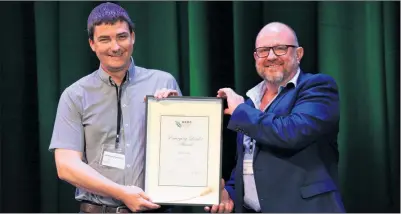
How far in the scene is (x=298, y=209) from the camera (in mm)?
2014

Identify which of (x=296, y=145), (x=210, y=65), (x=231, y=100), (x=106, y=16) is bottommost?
(x=296, y=145)

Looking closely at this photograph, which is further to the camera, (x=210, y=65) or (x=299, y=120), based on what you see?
(x=210, y=65)

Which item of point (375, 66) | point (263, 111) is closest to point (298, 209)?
point (263, 111)

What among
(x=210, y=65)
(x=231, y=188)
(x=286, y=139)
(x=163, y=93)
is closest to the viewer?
(x=286, y=139)

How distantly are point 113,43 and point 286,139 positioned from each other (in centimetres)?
70

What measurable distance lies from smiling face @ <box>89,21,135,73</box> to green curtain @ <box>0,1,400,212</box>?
607mm

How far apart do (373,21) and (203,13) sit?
2.57 ft

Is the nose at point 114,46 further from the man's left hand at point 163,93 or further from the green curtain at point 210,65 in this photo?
the green curtain at point 210,65


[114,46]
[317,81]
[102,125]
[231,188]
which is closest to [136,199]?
[102,125]

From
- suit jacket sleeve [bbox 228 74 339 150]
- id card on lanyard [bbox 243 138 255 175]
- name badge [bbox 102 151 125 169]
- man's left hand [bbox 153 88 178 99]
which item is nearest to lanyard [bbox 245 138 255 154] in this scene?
id card on lanyard [bbox 243 138 255 175]

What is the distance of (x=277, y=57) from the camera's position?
2127 mm

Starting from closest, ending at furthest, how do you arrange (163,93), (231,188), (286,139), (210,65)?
(286,139), (163,93), (231,188), (210,65)

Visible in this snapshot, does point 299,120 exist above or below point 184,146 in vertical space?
above
